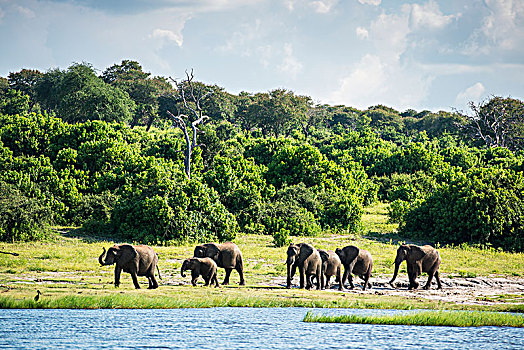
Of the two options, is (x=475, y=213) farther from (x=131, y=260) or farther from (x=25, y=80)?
(x=25, y=80)

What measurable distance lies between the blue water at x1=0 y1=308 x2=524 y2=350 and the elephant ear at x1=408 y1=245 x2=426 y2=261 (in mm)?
6051

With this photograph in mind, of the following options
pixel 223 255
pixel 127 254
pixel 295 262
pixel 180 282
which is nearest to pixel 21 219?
pixel 180 282

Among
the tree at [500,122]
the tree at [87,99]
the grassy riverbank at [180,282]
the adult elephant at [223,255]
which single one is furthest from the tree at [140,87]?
the adult elephant at [223,255]

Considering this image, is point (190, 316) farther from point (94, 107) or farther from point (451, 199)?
point (94, 107)

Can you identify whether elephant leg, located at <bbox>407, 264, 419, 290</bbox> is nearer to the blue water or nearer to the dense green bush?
the blue water

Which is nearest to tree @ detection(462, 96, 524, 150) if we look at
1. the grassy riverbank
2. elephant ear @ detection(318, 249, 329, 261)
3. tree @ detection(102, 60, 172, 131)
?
tree @ detection(102, 60, 172, 131)

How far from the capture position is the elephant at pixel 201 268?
20.1 meters

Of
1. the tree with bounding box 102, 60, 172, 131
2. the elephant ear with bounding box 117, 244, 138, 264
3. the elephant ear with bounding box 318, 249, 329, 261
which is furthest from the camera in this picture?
the tree with bounding box 102, 60, 172, 131

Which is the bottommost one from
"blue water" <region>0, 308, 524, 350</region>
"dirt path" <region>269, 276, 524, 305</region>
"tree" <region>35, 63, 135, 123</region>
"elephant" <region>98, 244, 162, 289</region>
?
"blue water" <region>0, 308, 524, 350</region>

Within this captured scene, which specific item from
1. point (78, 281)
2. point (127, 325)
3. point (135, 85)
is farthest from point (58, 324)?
point (135, 85)

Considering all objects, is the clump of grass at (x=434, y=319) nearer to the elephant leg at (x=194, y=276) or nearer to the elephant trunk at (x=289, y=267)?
the elephant trunk at (x=289, y=267)

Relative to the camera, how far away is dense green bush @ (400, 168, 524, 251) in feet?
106

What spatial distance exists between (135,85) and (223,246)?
211ft

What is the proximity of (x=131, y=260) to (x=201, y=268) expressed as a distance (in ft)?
7.87
